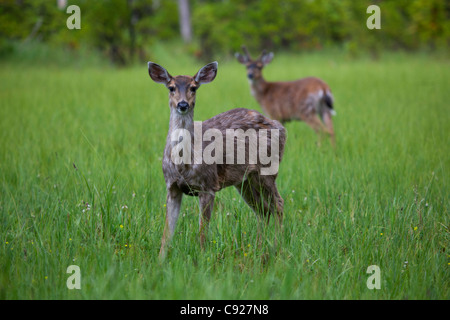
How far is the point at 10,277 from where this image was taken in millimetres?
3305

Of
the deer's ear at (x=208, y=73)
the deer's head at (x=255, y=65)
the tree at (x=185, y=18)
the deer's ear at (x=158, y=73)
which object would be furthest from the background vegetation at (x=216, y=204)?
the tree at (x=185, y=18)

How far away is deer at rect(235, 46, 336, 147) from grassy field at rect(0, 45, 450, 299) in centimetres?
29

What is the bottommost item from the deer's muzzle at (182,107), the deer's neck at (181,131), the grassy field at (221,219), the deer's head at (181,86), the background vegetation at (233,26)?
the grassy field at (221,219)

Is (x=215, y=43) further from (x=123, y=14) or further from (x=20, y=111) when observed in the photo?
(x=20, y=111)

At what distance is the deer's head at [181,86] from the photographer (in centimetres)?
385

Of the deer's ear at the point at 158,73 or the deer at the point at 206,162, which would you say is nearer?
the deer at the point at 206,162

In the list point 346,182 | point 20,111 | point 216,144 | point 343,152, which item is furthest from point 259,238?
point 20,111

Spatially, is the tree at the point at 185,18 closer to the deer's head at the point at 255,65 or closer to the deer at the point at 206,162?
the deer's head at the point at 255,65

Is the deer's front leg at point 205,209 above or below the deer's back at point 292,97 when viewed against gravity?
below

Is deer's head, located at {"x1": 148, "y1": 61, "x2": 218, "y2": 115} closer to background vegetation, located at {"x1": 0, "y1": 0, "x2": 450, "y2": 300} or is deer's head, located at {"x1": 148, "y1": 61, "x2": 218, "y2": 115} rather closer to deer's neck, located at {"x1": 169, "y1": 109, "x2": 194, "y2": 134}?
deer's neck, located at {"x1": 169, "y1": 109, "x2": 194, "y2": 134}

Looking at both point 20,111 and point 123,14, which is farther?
point 123,14

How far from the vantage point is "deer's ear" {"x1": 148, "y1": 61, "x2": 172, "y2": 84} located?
407 cm

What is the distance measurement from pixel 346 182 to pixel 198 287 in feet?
8.52
